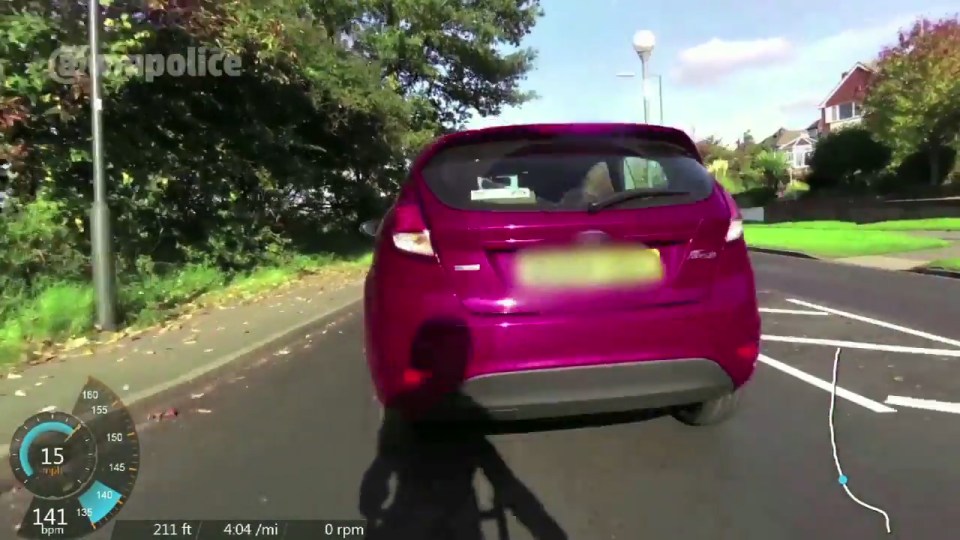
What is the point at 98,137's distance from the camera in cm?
795

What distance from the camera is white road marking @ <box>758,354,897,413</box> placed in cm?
540

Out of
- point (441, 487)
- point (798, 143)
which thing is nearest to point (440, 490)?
point (441, 487)

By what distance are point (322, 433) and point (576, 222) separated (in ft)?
7.51

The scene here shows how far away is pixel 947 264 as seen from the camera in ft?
46.9

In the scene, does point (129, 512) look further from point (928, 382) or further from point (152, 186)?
point (152, 186)

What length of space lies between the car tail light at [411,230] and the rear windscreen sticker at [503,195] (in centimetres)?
28

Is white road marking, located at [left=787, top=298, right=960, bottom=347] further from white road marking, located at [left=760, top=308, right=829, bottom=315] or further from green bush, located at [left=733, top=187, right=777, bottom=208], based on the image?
green bush, located at [left=733, top=187, right=777, bottom=208]

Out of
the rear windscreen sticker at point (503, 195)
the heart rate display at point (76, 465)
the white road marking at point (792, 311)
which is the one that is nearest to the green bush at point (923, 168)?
the white road marking at point (792, 311)

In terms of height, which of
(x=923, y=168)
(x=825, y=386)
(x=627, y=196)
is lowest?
(x=825, y=386)

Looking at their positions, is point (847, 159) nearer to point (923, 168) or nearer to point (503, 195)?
point (923, 168)

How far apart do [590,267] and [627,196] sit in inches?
17.1

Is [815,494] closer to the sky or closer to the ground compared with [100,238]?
closer to the ground

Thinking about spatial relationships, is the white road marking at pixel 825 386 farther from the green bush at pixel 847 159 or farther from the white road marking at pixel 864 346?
the green bush at pixel 847 159

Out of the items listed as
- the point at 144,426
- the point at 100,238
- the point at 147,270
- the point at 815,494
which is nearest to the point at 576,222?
the point at 815,494
